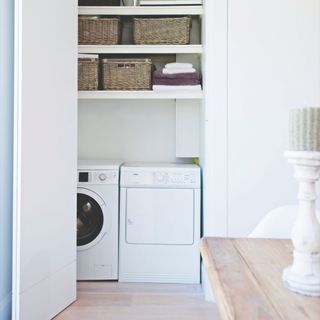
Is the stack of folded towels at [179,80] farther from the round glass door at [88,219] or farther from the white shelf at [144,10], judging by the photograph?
the round glass door at [88,219]

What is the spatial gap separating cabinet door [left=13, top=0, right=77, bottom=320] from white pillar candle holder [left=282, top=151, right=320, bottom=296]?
1.52 metres

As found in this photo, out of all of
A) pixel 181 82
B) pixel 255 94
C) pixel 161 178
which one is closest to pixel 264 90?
pixel 255 94

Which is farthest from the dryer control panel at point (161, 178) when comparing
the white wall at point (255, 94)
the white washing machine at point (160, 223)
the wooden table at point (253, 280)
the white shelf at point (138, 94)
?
the wooden table at point (253, 280)

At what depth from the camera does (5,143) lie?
6.74 feet

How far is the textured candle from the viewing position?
2.54ft

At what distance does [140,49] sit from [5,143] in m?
1.36

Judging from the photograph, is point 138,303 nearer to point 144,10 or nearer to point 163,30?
point 163,30

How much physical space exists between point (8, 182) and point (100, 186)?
85 cm

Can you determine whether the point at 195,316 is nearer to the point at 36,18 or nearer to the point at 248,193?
the point at 248,193

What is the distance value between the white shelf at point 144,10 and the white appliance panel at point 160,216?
1.40 metres

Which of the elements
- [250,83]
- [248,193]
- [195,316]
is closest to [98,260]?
[195,316]

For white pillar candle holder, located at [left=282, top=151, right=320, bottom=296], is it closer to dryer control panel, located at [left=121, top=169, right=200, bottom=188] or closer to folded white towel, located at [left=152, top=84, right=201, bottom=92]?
dryer control panel, located at [left=121, top=169, right=200, bottom=188]

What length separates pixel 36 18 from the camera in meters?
2.05

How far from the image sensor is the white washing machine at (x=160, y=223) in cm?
284
